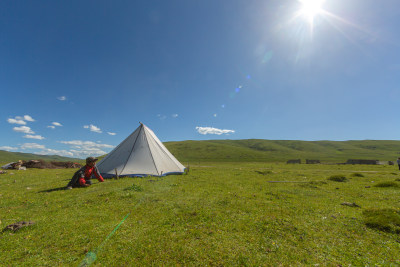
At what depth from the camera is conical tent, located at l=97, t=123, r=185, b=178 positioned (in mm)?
15797

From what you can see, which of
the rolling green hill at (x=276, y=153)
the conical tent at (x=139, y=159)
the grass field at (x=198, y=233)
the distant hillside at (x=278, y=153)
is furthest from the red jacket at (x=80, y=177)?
the distant hillside at (x=278, y=153)

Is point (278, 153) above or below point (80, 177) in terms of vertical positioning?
above

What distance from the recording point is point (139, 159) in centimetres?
1669

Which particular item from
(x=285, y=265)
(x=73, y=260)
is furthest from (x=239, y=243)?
(x=73, y=260)

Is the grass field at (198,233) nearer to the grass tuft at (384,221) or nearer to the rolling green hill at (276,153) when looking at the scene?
the grass tuft at (384,221)

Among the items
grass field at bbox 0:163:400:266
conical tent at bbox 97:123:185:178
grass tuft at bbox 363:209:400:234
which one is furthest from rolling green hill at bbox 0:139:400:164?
grass tuft at bbox 363:209:400:234

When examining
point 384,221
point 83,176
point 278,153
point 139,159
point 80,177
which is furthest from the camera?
point 278,153

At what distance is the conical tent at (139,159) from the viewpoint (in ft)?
51.8

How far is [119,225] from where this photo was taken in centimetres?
545

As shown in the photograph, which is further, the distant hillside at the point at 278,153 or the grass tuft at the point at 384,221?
the distant hillside at the point at 278,153

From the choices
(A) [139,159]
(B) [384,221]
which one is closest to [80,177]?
(A) [139,159]

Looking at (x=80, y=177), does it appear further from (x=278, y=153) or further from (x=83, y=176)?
(x=278, y=153)

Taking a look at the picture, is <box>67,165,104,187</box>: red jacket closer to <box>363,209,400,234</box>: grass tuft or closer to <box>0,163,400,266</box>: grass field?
<box>0,163,400,266</box>: grass field

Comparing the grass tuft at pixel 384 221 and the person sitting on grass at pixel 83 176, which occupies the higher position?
the person sitting on grass at pixel 83 176
